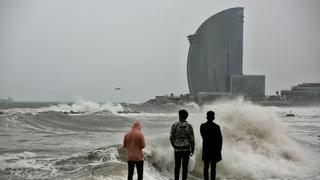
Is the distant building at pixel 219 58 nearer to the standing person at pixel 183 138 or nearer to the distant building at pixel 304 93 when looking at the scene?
the distant building at pixel 304 93

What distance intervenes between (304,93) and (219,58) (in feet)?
105

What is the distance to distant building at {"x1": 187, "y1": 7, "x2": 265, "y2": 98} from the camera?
156 m

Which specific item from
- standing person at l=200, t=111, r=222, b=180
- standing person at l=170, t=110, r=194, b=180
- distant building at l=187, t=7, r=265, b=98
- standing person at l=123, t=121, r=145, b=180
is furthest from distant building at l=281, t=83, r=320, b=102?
standing person at l=123, t=121, r=145, b=180

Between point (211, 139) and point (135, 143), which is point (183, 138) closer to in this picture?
point (211, 139)

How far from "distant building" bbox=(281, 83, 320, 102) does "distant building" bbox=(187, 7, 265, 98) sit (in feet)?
30.6

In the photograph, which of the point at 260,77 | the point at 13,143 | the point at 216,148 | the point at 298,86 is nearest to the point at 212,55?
the point at 260,77

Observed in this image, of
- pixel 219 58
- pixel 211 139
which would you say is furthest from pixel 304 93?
pixel 211 139

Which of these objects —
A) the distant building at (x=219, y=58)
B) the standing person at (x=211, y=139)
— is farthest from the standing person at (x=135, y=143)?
the distant building at (x=219, y=58)

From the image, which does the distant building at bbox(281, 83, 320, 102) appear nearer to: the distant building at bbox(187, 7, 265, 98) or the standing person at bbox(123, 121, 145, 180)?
the distant building at bbox(187, 7, 265, 98)

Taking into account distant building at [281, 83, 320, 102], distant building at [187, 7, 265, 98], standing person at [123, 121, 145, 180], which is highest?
distant building at [187, 7, 265, 98]

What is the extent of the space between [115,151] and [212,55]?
484 ft

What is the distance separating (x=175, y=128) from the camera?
9.40 m

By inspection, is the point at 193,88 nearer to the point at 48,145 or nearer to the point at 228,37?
the point at 228,37

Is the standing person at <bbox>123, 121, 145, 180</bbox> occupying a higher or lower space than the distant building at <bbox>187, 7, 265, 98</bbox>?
lower
